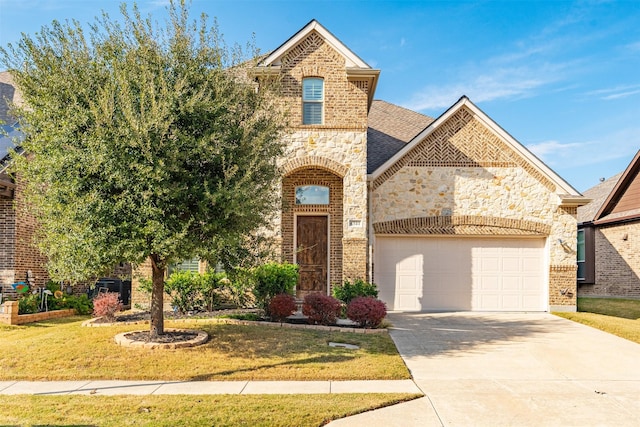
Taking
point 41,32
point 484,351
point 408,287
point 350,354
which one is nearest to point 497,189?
point 408,287

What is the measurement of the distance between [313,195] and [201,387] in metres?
9.15

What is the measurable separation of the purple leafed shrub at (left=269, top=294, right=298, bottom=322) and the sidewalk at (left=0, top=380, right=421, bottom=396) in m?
4.01

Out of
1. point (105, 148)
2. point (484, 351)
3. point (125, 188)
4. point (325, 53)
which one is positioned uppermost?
point (325, 53)

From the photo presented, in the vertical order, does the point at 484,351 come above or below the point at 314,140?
below

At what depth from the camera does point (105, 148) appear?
335 inches

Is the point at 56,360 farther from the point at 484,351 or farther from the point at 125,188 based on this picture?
the point at 484,351

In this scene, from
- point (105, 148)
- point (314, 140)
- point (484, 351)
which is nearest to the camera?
point (105, 148)

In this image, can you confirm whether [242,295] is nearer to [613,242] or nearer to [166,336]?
[166,336]

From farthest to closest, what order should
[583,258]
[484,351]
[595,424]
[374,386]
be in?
[583,258]
[484,351]
[374,386]
[595,424]

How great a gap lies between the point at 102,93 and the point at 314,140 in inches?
294

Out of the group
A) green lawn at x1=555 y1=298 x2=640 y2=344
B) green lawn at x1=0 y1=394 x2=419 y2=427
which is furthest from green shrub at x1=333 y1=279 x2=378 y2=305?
green lawn at x1=0 y1=394 x2=419 y2=427

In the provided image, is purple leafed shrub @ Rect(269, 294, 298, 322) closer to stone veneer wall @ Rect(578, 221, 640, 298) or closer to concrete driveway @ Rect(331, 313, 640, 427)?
concrete driveway @ Rect(331, 313, 640, 427)

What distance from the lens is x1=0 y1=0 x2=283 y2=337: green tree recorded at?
8609 millimetres

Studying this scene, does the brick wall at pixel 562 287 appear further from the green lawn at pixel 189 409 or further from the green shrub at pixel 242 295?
the green lawn at pixel 189 409
